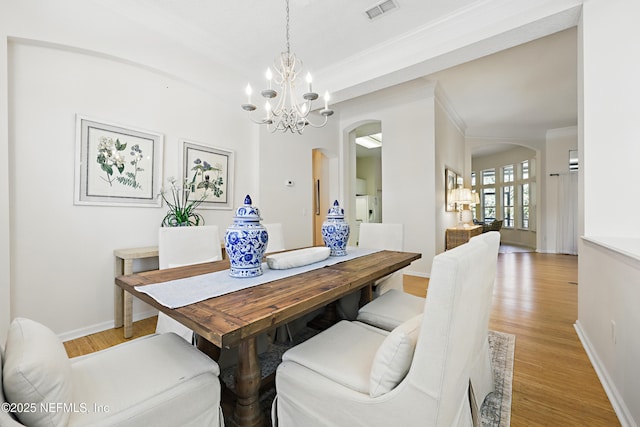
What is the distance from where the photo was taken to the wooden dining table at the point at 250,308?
2.94 feet

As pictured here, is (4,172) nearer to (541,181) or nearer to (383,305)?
(383,305)

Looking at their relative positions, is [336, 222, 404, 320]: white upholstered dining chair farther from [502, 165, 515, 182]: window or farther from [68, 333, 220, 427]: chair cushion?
[502, 165, 515, 182]: window

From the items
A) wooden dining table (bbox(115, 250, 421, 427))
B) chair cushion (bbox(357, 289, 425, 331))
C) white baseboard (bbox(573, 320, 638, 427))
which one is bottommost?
white baseboard (bbox(573, 320, 638, 427))

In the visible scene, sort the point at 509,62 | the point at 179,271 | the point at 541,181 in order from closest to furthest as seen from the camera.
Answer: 1. the point at 179,271
2. the point at 509,62
3. the point at 541,181

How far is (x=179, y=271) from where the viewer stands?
5.27ft

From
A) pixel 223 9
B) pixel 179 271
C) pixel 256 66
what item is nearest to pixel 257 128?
pixel 256 66

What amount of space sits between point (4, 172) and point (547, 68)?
606 cm

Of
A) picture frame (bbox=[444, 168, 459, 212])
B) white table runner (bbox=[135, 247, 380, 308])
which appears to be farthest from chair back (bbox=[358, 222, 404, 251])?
picture frame (bbox=[444, 168, 459, 212])

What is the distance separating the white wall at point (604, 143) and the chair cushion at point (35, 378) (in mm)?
2642

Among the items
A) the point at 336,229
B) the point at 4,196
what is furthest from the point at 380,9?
the point at 4,196

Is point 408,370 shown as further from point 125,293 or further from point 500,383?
point 125,293

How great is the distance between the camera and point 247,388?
1.15 metres

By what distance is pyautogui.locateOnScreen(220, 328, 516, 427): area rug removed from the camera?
4.64 ft

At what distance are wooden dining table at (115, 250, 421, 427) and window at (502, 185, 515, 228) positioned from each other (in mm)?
9292
